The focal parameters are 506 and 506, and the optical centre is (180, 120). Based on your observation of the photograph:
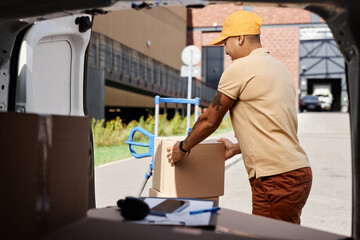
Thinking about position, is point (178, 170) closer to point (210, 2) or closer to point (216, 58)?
point (210, 2)

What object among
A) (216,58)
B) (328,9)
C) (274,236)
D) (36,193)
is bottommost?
(274,236)

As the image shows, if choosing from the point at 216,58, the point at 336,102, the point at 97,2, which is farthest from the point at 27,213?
the point at 336,102

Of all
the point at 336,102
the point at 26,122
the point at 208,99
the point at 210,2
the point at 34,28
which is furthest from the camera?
the point at 336,102

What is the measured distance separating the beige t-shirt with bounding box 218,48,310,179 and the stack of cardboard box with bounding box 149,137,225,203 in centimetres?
40

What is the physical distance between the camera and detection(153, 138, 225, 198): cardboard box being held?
319 cm

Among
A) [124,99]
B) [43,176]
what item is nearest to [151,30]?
[124,99]

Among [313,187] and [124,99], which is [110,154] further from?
[124,99]

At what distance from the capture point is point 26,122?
1667 mm

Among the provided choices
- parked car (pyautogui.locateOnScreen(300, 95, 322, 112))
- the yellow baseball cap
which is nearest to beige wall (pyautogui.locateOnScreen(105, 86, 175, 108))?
parked car (pyautogui.locateOnScreen(300, 95, 322, 112))

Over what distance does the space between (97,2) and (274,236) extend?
1080 millimetres

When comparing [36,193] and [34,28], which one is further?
[34,28]

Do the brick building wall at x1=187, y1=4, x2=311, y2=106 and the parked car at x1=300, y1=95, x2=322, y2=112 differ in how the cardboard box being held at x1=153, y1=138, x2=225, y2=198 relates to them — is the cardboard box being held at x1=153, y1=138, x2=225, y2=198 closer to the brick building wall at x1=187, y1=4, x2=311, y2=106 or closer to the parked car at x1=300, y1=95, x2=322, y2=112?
the brick building wall at x1=187, y1=4, x2=311, y2=106

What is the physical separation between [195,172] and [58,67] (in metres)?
1.34

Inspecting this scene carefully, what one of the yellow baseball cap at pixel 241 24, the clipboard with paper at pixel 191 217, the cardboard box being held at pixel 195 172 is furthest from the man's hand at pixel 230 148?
the clipboard with paper at pixel 191 217
